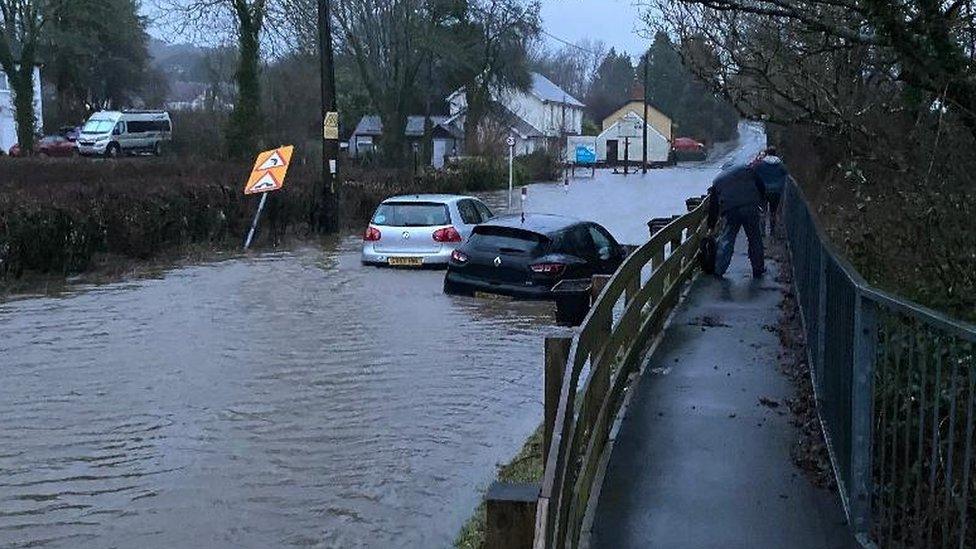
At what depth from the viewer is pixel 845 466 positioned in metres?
5.81

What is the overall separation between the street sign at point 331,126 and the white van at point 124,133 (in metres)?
32.1

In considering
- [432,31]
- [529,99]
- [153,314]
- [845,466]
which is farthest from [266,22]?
[529,99]

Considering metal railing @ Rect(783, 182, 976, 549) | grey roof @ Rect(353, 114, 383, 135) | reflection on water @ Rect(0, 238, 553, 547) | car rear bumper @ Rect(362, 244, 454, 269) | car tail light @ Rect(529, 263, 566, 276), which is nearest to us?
metal railing @ Rect(783, 182, 976, 549)

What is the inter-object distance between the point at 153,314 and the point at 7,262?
347cm

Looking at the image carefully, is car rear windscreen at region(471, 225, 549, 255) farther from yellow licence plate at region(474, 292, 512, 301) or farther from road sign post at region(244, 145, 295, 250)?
road sign post at region(244, 145, 295, 250)

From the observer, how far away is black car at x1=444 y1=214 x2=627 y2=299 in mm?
16266

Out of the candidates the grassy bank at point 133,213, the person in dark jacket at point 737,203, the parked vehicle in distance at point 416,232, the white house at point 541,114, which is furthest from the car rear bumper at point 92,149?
the person in dark jacket at point 737,203

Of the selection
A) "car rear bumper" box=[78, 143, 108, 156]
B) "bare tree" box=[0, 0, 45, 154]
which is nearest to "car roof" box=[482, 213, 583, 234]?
"bare tree" box=[0, 0, 45, 154]

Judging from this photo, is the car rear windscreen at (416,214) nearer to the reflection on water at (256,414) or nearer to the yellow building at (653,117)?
the reflection on water at (256,414)

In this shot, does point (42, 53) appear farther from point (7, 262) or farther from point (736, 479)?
point (736, 479)

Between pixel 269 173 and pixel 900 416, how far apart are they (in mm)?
20029

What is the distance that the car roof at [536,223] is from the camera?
16.6m

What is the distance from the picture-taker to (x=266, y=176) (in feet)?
79.5

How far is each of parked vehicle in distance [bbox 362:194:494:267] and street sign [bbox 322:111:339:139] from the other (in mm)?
5836
